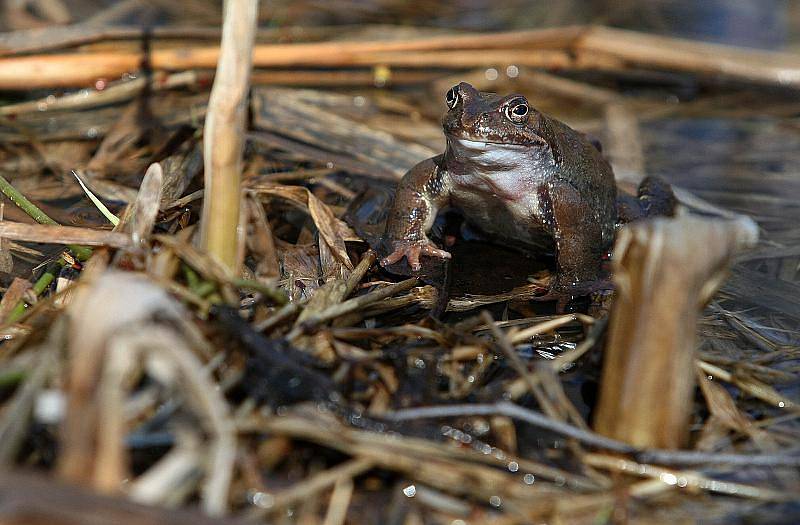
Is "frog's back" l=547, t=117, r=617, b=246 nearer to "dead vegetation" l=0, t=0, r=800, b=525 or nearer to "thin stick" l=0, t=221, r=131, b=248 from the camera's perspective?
"dead vegetation" l=0, t=0, r=800, b=525

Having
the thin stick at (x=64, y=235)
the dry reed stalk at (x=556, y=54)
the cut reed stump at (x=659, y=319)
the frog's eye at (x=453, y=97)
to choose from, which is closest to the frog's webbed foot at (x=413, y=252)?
the frog's eye at (x=453, y=97)

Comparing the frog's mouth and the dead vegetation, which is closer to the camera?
the dead vegetation

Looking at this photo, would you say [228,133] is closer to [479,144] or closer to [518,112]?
[479,144]

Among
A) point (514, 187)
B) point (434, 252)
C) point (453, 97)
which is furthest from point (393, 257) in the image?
point (453, 97)

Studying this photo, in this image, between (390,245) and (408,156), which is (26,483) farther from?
(408,156)

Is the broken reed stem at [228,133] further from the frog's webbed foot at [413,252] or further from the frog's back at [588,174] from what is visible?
the frog's back at [588,174]

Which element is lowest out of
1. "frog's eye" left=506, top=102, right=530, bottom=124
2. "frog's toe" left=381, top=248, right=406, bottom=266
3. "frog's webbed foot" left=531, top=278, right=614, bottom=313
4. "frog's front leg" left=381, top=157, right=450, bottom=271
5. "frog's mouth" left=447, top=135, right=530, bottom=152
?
"frog's webbed foot" left=531, top=278, right=614, bottom=313

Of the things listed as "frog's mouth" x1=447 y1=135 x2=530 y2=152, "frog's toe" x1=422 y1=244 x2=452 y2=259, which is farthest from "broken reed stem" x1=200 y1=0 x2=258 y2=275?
"frog's toe" x1=422 y1=244 x2=452 y2=259

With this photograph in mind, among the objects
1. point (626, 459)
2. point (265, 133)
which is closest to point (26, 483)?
point (626, 459)
